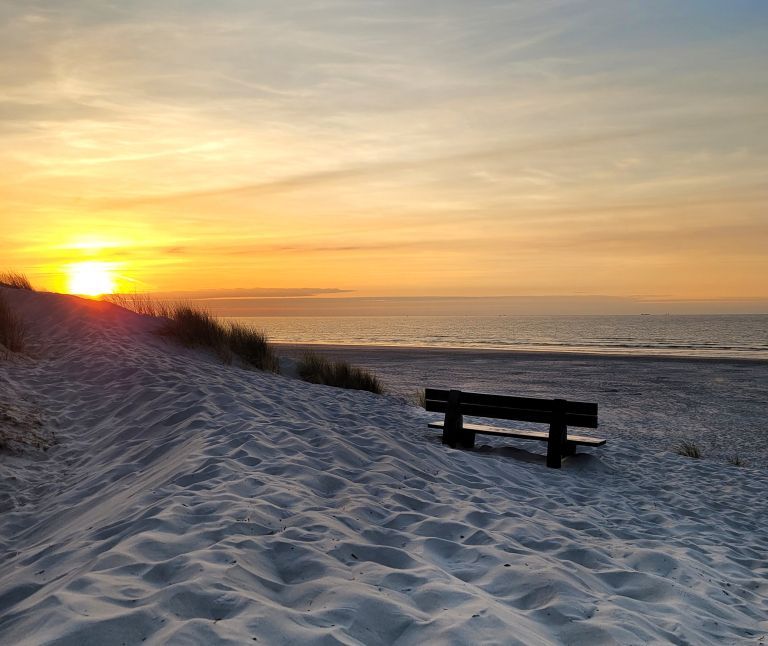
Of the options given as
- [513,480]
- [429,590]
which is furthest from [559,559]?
[513,480]

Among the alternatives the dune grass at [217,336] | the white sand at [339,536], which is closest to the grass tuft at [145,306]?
the dune grass at [217,336]

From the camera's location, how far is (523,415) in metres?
8.81

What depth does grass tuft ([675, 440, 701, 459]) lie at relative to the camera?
9812 millimetres

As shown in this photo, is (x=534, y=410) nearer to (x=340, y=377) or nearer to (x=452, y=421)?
(x=452, y=421)

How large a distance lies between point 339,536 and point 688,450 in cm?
759

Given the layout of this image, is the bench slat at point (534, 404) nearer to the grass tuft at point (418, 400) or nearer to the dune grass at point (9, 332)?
the grass tuft at point (418, 400)

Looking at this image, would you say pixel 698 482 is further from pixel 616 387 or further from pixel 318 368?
pixel 616 387

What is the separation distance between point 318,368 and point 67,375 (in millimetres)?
5713

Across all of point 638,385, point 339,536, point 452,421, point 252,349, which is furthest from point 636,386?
point 339,536

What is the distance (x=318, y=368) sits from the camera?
1525cm

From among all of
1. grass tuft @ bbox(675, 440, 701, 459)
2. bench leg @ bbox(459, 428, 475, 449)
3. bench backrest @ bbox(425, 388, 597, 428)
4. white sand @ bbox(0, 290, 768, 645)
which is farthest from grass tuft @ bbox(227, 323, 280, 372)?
grass tuft @ bbox(675, 440, 701, 459)

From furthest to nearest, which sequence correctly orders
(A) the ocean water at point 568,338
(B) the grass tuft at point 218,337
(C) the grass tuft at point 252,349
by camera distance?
(A) the ocean water at point 568,338
(C) the grass tuft at point 252,349
(B) the grass tuft at point 218,337

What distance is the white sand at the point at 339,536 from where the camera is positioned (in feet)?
10.1

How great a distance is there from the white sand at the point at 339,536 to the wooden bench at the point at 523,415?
0.36 m
